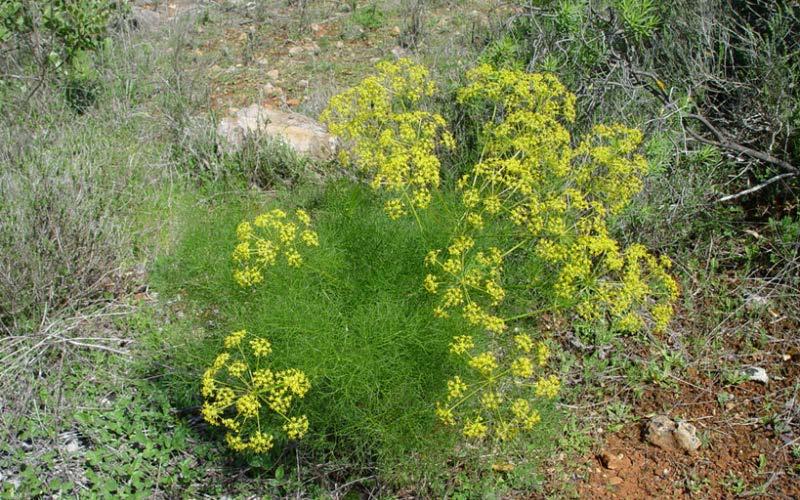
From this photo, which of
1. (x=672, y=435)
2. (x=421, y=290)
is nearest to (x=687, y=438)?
(x=672, y=435)

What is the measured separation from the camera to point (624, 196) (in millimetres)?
3371

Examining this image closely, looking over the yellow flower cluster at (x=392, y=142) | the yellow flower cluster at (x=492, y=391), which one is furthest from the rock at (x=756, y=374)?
the yellow flower cluster at (x=392, y=142)

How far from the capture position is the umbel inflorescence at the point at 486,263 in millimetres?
2824

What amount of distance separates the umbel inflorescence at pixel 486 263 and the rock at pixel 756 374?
0.54 meters

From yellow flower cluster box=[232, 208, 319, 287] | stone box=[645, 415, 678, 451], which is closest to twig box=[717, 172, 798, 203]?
stone box=[645, 415, 678, 451]

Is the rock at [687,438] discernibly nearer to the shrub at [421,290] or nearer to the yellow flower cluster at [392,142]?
the shrub at [421,290]

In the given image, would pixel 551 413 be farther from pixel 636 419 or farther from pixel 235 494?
pixel 235 494

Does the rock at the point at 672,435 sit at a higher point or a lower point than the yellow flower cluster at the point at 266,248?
lower

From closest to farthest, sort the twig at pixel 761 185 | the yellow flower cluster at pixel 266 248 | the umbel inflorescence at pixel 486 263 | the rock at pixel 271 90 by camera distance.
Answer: the umbel inflorescence at pixel 486 263 < the yellow flower cluster at pixel 266 248 < the twig at pixel 761 185 < the rock at pixel 271 90

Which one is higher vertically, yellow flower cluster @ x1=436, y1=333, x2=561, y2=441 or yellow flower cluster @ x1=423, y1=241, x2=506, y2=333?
yellow flower cluster @ x1=423, y1=241, x2=506, y2=333

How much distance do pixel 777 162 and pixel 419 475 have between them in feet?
8.56

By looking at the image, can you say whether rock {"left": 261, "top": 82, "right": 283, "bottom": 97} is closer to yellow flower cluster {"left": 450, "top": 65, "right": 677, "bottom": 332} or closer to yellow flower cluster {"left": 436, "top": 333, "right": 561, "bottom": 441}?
yellow flower cluster {"left": 450, "top": 65, "right": 677, "bottom": 332}

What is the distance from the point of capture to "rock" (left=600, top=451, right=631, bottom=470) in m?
3.42

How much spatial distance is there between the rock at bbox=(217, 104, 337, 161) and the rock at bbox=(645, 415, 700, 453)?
9.43 ft
